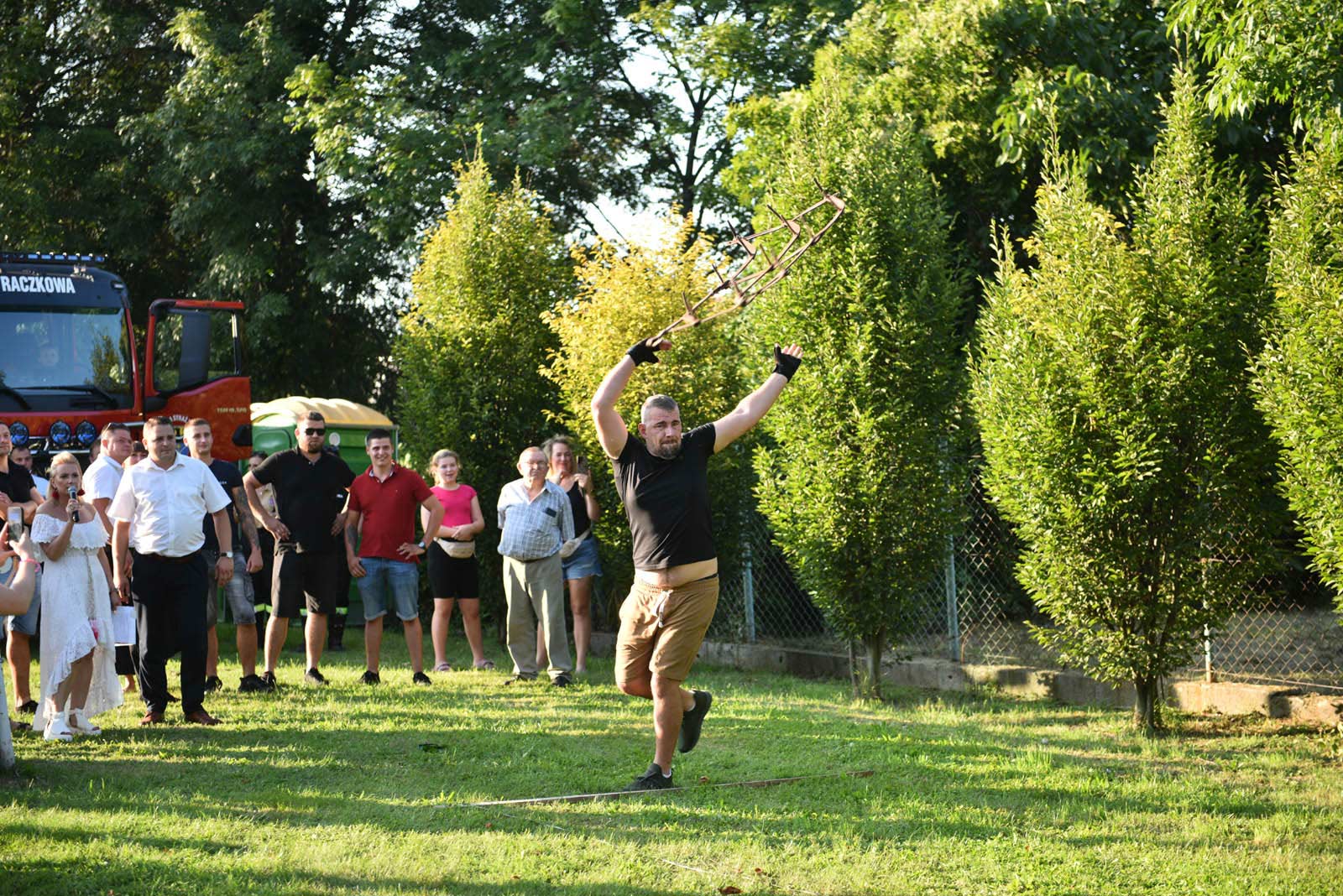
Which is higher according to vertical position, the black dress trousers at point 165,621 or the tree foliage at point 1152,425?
the tree foliage at point 1152,425

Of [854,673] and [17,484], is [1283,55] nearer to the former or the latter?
[854,673]

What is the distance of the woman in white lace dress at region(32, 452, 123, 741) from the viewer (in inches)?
318

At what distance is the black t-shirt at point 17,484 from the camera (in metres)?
8.77

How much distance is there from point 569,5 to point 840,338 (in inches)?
519

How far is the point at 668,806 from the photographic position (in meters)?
6.55

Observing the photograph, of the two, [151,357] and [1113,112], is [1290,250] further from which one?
[151,357]

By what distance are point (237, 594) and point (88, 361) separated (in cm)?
432

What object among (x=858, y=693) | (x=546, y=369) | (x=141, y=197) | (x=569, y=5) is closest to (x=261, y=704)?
(x=858, y=693)

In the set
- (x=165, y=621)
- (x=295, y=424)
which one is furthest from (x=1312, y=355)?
(x=295, y=424)

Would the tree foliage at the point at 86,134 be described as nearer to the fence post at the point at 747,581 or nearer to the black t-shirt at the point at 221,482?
the black t-shirt at the point at 221,482

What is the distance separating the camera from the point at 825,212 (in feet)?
36.0

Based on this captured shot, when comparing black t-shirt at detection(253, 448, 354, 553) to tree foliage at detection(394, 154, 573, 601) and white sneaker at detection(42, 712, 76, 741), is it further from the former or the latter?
tree foliage at detection(394, 154, 573, 601)

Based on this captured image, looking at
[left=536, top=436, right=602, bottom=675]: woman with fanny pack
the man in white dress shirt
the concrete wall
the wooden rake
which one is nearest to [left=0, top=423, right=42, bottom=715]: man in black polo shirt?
the man in white dress shirt

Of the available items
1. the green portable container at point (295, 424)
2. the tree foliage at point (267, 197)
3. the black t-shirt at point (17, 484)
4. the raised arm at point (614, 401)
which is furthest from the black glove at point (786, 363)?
the tree foliage at point (267, 197)
